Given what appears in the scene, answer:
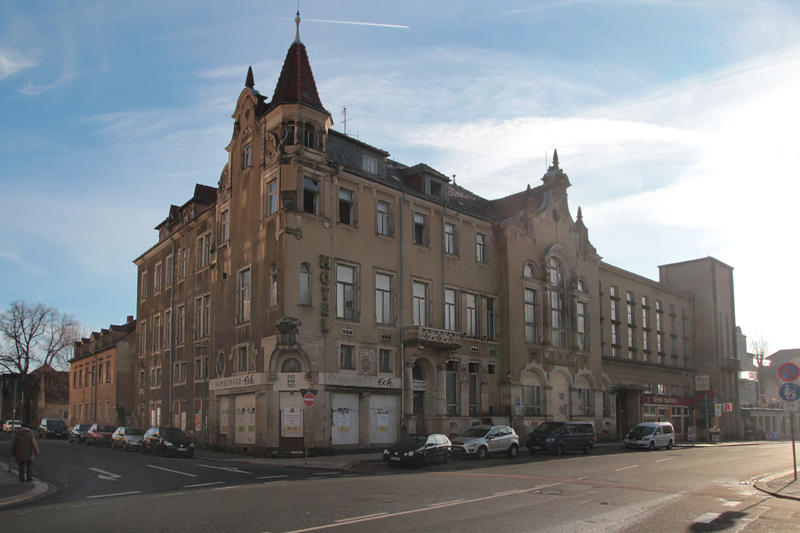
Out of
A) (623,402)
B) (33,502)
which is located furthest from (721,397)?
(33,502)

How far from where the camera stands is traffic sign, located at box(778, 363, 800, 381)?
18.2m

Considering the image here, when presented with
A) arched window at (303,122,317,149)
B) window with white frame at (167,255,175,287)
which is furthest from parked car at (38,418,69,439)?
arched window at (303,122,317,149)

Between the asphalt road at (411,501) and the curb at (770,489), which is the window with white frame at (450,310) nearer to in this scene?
the asphalt road at (411,501)

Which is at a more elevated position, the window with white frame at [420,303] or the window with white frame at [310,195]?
the window with white frame at [310,195]

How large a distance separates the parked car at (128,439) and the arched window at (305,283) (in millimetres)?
12788

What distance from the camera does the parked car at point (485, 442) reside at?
28391 mm

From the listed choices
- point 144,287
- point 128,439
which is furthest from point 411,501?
point 144,287

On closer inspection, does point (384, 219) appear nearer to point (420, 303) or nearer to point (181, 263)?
point (420, 303)

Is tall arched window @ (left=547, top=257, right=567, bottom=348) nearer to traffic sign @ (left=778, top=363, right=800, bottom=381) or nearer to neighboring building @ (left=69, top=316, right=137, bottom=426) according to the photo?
traffic sign @ (left=778, top=363, right=800, bottom=381)

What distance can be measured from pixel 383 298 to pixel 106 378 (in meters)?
32.4

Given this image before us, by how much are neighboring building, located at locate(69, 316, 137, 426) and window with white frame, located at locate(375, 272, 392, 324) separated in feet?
84.4

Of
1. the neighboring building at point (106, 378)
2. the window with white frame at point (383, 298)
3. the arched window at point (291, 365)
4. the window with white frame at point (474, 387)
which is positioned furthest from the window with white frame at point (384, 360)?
the neighboring building at point (106, 378)

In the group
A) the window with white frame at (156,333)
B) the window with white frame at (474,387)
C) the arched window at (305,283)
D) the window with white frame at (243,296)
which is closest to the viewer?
the arched window at (305,283)

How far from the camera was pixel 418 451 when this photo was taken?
24.3 m
